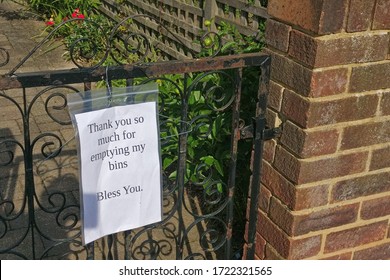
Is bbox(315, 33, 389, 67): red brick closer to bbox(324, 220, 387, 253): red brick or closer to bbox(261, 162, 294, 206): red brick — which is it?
bbox(261, 162, 294, 206): red brick

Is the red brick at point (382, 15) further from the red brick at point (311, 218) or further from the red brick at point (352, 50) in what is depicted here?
the red brick at point (311, 218)

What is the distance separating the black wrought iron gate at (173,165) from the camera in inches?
75.4

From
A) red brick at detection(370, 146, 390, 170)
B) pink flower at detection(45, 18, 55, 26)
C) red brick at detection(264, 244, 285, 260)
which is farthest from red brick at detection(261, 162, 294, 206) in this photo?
pink flower at detection(45, 18, 55, 26)

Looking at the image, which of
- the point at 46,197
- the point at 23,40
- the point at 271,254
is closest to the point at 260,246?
the point at 271,254

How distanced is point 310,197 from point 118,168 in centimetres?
69

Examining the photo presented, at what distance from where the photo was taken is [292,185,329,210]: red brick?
79.8 inches

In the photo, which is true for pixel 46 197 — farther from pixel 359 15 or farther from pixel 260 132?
pixel 359 15

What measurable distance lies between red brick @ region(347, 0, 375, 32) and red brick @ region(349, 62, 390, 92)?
0.46ft

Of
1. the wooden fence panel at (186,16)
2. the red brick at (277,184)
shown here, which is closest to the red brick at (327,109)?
Result: the red brick at (277,184)

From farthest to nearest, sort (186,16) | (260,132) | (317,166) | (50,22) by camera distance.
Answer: (50,22) → (186,16) → (260,132) → (317,166)

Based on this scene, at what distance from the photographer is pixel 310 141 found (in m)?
1.95
